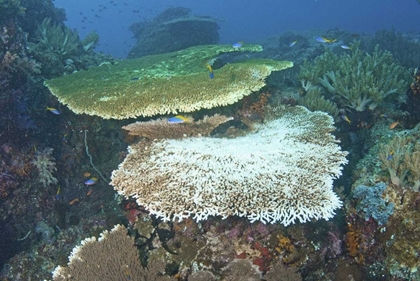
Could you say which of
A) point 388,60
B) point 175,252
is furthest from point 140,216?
point 388,60

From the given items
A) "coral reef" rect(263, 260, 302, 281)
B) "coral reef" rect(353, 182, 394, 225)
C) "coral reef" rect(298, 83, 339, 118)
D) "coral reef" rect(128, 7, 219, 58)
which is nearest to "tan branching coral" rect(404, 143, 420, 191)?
"coral reef" rect(353, 182, 394, 225)

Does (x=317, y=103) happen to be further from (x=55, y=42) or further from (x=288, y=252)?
(x=55, y=42)

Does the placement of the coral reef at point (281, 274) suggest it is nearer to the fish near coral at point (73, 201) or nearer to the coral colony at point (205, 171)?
the coral colony at point (205, 171)

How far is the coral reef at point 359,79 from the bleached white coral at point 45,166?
5814 millimetres

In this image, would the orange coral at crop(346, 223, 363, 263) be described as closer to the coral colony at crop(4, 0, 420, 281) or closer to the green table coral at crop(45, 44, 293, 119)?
the coral colony at crop(4, 0, 420, 281)

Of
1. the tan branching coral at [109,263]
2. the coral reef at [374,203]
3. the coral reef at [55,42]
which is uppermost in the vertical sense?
the coral reef at [55,42]

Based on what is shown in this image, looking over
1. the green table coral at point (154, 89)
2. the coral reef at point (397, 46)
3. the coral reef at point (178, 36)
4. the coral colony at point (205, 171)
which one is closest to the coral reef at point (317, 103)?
the coral colony at point (205, 171)

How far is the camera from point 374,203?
152 inches

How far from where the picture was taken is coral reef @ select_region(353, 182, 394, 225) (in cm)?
373

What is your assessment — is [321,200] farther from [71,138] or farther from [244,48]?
[244,48]

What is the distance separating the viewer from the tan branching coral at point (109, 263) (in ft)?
11.3

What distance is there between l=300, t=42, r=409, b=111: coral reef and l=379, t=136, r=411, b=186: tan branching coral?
2.05 meters

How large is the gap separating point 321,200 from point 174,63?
533cm

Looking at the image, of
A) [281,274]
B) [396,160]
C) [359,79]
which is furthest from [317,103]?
[281,274]
